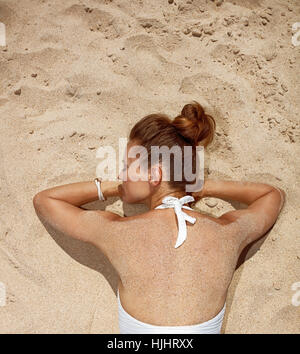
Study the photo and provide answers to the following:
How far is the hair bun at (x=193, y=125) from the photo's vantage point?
1.73 meters

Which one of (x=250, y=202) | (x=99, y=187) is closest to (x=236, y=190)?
(x=250, y=202)

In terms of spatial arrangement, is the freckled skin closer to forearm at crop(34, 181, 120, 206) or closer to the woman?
the woman

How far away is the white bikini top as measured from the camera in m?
1.60

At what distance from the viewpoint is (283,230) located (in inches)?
83.0

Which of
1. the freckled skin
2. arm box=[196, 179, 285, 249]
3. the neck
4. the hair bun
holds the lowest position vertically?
the freckled skin

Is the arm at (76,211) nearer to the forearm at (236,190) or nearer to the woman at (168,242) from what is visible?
the woman at (168,242)

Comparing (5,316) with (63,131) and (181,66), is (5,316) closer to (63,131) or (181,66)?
(63,131)

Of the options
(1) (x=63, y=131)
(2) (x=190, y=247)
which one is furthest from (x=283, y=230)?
(1) (x=63, y=131)

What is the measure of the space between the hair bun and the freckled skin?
39 centimetres

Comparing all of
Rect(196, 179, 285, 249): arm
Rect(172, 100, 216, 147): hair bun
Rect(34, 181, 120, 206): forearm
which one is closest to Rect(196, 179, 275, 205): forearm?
Rect(196, 179, 285, 249): arm

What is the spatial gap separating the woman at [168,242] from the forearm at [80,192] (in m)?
0.11

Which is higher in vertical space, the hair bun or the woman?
the hair bun

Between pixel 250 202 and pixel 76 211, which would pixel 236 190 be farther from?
pixel 76 211

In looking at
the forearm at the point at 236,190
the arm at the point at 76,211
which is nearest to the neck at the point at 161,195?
the arm at the point at 76,211
